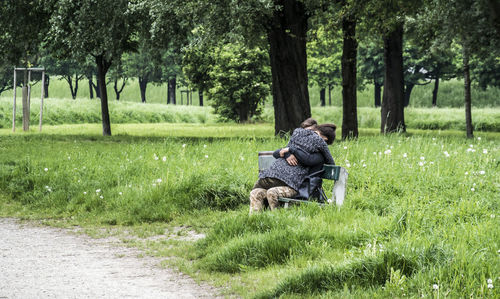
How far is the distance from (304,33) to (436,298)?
1493 centimetres

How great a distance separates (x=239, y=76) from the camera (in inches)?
1481

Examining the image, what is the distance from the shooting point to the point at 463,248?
180 inches

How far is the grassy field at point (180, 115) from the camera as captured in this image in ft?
113

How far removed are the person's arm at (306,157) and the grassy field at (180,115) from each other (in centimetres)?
2267

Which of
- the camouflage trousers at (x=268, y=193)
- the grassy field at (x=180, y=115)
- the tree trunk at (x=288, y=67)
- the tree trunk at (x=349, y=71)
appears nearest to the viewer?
the camouflage trousers at (x=268, y=193)

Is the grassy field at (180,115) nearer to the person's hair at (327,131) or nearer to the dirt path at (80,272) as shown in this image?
the person's hair at (327,131)

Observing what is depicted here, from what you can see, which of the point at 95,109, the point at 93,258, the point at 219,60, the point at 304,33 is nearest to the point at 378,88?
the point at 219,60

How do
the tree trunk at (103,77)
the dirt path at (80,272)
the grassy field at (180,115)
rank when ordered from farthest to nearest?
the grassy field at (180,115), the tree trunk at (103,77), the dirt path at (80,272)

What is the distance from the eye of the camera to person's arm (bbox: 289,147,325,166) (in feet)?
22.0

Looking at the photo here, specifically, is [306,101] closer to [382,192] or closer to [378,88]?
[382,192]

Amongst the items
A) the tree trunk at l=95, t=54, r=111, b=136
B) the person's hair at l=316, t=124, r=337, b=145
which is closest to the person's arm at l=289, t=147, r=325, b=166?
the person's hair at l=316, t=124, r=337, b=145

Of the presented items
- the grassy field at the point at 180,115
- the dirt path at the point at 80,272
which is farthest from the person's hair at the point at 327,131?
the grassy field at the point at 180,115

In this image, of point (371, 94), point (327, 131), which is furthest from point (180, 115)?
point (327, 131)

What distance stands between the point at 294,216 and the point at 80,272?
2316 millimetres
